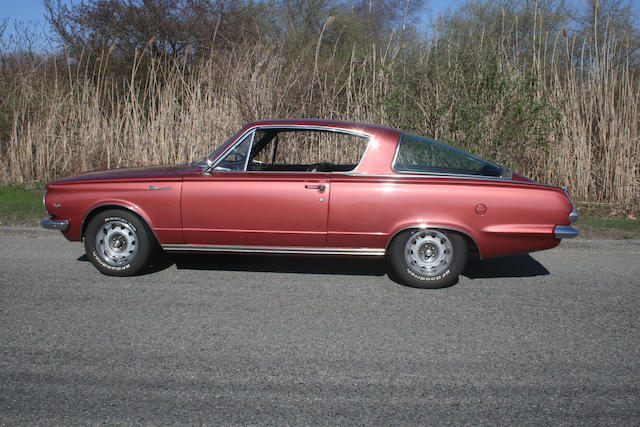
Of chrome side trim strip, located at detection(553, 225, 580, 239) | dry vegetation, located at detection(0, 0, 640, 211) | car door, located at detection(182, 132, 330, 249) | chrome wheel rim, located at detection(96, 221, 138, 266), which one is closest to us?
chrome side trim strip, located at detection(553, 225, 580, 239)

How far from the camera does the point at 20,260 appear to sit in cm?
597

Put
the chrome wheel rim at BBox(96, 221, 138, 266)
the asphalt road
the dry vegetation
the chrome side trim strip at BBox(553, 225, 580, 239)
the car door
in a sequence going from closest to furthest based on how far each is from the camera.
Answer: the asphalt road, the chrome side trim strip at BBox(553, 225, 580, 239), the car door, the chrome wheel rim at BBox(96, 221, 138, 266), the dry vegetation

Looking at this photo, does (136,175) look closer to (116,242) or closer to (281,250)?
(116,242)

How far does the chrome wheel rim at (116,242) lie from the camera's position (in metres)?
5.34

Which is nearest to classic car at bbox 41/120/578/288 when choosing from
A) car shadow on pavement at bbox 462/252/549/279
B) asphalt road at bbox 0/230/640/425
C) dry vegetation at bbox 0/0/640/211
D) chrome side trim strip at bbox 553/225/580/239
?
chrome side trim strip at bbox 553/225/580/239

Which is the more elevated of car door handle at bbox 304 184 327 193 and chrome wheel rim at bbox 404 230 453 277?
car door handle at bbox 304 184 327 193

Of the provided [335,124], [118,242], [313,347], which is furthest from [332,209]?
[118,242]

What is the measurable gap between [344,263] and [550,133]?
5.90m

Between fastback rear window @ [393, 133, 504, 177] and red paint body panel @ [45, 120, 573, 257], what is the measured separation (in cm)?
9

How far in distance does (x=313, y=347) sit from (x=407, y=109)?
7.31 meters

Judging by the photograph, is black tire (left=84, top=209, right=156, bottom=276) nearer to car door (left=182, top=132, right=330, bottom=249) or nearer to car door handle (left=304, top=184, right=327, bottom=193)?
car door (left=182, top=132, right=330, bottom=249)

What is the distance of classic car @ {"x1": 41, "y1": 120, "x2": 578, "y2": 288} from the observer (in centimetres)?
496

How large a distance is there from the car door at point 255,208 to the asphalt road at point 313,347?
43 centimetres

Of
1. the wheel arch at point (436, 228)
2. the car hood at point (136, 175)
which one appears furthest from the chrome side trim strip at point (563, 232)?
the car hood at point (136, 175)
